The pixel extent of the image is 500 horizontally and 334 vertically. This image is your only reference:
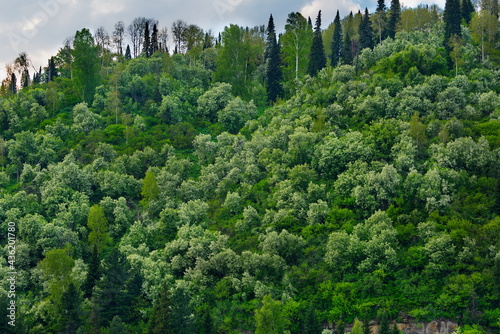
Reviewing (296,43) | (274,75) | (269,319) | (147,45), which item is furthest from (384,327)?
(147,45)

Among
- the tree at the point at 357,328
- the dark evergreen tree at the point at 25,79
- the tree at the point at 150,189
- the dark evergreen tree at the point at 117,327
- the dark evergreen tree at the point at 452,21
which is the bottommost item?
the tree at the point at 357,328

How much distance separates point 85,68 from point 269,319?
253 ft

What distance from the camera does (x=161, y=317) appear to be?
58875mm

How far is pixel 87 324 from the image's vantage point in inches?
2410

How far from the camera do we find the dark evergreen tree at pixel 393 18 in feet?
395

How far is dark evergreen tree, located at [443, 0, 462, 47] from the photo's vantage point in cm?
10969

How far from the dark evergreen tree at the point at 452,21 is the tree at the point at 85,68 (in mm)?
68825

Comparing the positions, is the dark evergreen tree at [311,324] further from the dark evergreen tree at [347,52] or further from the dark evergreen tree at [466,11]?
the dark evergreen tree at [466,11]

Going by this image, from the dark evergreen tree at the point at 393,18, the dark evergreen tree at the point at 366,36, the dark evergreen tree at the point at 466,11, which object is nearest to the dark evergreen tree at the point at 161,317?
the dark evergreen tree at the point at 366,36

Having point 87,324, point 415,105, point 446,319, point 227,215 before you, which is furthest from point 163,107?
point 446,319

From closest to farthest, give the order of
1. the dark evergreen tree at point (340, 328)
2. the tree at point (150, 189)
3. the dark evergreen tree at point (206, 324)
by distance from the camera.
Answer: the dark evergreen tree at point (340, 328) → the dark evergreen tree at point (206, 324) → the tree at point (150, 189)

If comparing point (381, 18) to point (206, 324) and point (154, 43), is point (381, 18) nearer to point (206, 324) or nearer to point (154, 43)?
point (154, 43)

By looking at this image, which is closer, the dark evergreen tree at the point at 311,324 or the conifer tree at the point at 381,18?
the dark evergreen tree at the point at 311,324

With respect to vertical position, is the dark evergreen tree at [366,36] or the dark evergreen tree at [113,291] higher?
the dark evergreen tree at [366,36]
